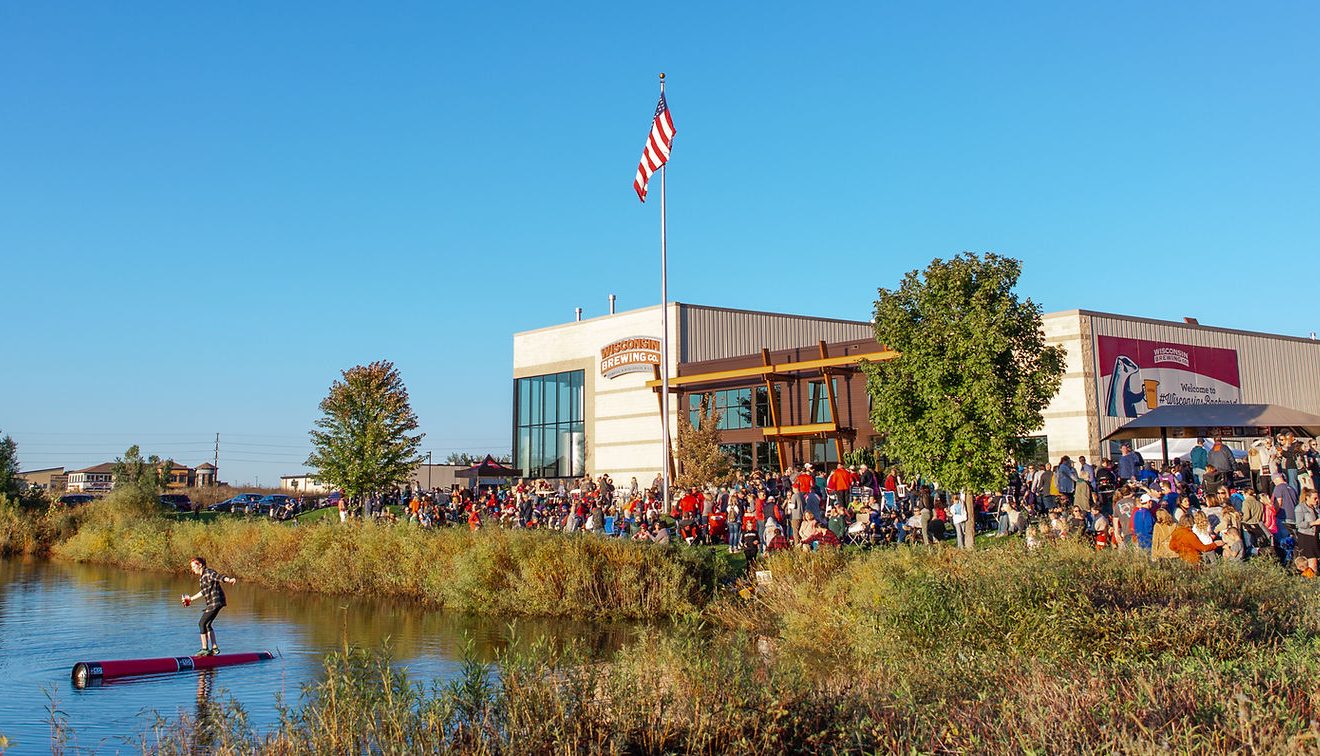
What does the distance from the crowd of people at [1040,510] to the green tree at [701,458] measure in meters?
6.32

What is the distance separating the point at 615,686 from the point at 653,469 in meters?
36.8

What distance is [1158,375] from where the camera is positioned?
3862cm

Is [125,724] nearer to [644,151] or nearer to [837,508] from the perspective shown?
[837,508]

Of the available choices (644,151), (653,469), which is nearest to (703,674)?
(644,151)

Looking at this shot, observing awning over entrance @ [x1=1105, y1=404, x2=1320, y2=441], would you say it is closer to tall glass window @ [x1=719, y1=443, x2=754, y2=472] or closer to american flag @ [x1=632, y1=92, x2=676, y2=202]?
american flag @ [x1=632, y1=92, x2=676, y2=202]

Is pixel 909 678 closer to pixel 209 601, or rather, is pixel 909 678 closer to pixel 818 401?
pixel 209 601

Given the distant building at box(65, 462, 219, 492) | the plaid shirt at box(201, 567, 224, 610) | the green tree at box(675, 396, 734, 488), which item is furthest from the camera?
the distant building at box(65, 462, 219, 492)

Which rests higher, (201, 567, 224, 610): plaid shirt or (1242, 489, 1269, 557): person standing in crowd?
(1242, 489, 1269, 557): person standing in crowd

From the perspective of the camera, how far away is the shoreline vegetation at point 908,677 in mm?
6004

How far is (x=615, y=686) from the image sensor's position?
725 cm

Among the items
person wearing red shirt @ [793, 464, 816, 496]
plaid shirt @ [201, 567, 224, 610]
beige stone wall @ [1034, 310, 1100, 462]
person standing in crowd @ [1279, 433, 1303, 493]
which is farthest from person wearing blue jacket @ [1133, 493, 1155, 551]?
beige stone wall @ [1034, 310, 1100, 462]

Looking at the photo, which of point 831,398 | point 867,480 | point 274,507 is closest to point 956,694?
point 867,480

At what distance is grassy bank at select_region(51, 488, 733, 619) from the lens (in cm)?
1950

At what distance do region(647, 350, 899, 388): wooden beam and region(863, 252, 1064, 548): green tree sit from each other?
1156 centimetres
